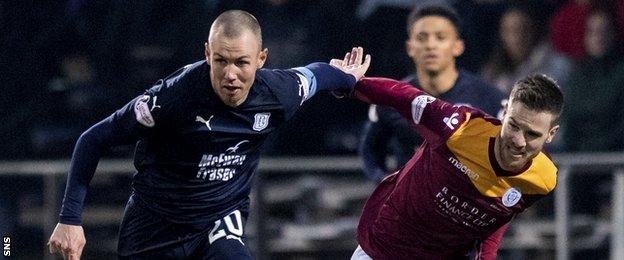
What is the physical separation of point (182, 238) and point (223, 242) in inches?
6.8

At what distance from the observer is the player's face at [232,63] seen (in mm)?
5914

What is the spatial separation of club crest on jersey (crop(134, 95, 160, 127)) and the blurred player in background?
7.47 ft

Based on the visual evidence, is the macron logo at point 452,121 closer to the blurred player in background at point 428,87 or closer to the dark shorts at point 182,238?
the dark shorts at point 182,238

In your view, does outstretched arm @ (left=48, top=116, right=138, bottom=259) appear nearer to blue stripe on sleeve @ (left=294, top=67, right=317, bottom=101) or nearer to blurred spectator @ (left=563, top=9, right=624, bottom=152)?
blue stripe on sleeve @ (left=294, top=67, right=317, bottom=101)

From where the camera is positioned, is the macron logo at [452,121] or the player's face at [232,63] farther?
the macron logo at [452,121]

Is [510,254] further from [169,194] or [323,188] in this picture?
[169,194]

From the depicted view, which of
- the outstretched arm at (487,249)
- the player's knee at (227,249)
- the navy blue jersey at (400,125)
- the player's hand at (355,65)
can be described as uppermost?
the navy blue jersey at (400,125)

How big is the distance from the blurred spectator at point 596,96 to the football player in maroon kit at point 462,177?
344cm

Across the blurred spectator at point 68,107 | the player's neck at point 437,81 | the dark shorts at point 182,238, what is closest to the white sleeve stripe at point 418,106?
the dark shorts at point 182,238

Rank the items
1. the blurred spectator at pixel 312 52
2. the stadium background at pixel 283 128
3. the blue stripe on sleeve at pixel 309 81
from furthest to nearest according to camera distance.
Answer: the blurred spectator at pixel 312 52 < the stadium background at pixel 283 128 < the blue stripe on sleeve at pixel 309 81

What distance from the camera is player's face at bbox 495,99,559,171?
586 centimetres

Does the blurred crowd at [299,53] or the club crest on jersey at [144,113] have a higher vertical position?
the blurred crowd at [299,53]

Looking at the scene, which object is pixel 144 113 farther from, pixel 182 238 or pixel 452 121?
pixel 452 121

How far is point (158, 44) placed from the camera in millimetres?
9703
